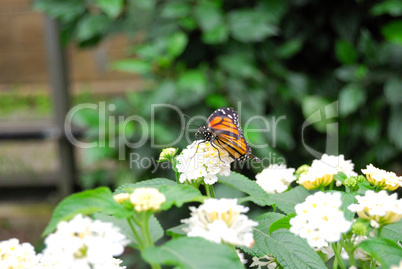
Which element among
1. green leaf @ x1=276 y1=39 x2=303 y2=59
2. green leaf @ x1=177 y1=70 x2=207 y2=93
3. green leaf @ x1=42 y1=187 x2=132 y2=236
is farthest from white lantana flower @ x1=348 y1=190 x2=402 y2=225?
green leaf @ x1=276 y1=39 x2=303 y2=59

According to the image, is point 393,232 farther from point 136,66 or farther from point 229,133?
point 136,66

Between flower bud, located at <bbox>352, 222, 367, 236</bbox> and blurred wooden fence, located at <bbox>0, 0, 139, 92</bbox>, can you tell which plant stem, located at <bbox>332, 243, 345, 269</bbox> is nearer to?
flower bud, located at <bbox>352, 222, 367, 236</bbox>

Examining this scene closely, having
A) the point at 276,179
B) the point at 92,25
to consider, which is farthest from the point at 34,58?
the point at 276,179

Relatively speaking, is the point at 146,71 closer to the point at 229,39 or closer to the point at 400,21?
the point at 229,39

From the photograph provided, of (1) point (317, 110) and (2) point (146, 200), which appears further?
(1) point (317, 110)

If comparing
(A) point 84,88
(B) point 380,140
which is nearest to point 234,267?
(B) point 380,140

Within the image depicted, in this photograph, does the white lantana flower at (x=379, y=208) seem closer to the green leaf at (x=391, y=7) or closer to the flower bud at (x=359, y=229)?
the flower bud at (x=359, y=229)
